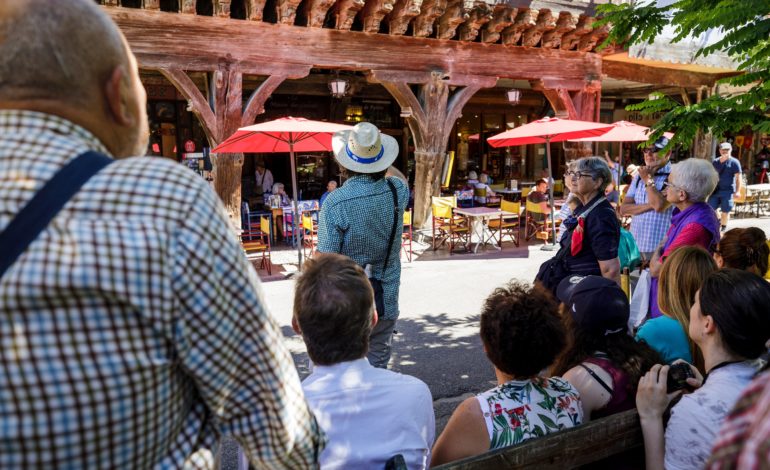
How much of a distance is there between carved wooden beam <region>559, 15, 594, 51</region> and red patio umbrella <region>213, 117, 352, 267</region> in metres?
6.07

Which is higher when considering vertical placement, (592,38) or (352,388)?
(592,38)

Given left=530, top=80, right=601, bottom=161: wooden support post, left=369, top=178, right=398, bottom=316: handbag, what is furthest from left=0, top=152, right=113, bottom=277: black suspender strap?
left=530, top=80, right=601, bottom=161: wooden support post

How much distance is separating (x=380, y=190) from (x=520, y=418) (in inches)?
67.3

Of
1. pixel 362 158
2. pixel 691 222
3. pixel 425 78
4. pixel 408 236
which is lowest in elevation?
pixel 408 236

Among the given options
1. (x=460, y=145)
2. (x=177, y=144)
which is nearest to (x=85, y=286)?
(x=177, y=144)

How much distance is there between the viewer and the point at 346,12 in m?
8.78

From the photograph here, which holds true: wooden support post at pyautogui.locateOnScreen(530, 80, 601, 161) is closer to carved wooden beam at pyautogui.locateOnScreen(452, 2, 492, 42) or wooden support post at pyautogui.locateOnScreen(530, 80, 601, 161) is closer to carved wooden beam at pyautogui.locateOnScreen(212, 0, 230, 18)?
carved wooden beam at pyautogui.locateOnScreen(452, 2, 492, 42)

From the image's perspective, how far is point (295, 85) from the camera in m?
13.0

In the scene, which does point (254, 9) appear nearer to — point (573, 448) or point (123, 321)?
point (573, 448)

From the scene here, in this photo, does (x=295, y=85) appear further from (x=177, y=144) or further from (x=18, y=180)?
(x=18, y=180)

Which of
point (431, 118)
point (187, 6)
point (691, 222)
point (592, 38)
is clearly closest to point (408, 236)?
point (431, 118)

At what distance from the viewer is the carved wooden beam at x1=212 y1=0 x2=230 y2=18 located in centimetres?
801

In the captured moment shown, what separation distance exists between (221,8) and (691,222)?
713 centimetres

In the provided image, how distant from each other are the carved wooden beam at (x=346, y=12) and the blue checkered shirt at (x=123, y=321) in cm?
848
